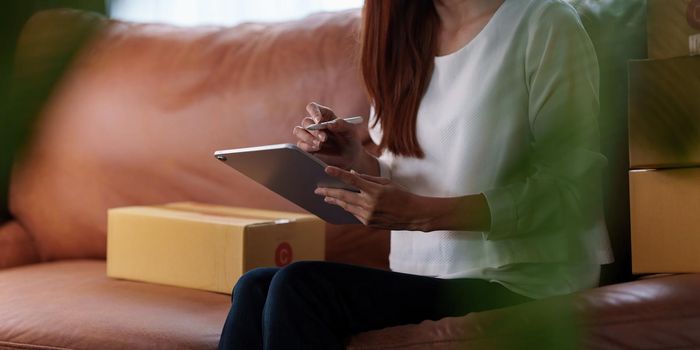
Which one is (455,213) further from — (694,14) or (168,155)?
(168,155)

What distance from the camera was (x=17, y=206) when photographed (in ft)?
6.22

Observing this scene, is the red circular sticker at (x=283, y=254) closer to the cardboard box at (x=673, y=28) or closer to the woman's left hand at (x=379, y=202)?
the woman's left hand at (x=379, y=202)

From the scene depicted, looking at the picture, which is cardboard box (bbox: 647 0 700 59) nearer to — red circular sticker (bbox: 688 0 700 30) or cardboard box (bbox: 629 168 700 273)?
red circular sticker (bbox: 688 0 700 30)

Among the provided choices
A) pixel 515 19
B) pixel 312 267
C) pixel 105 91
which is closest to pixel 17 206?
pixel 105 91

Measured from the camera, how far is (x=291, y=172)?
44.4 inches

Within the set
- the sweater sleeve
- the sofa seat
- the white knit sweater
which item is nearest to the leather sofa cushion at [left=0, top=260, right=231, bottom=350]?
the sofa seat

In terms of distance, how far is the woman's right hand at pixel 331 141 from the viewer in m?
1.23

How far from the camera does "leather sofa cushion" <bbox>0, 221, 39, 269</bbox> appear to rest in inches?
70.3

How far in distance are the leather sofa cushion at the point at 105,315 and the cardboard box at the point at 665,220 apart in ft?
2.06

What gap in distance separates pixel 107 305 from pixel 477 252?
0.64m

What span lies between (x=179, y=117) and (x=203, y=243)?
42cm

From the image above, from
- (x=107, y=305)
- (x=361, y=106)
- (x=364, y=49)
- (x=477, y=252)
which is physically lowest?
(x=107, y=305)

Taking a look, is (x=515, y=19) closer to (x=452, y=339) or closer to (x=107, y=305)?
(x=452, y=339)

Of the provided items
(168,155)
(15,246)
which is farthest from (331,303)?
(15,246)
